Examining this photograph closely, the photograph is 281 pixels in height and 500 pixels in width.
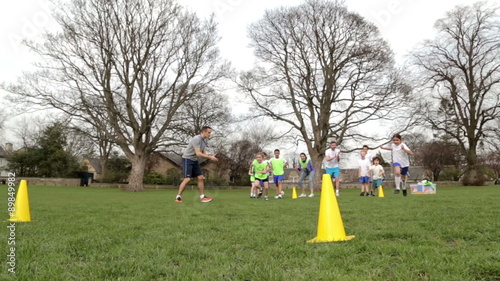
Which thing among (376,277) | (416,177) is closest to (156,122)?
(376,277)

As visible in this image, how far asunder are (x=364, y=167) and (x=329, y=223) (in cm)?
1257

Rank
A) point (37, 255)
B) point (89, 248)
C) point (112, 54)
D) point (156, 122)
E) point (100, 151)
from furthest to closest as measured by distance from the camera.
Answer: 1. point (100, 151)
2. point (156, 122)
3. point (112, 54)
4. point (89, 248)
5. point (37, 255)

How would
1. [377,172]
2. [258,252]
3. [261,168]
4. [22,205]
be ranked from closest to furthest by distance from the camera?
[258,252], [22,205], [261,168], [377,172]

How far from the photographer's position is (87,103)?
83.3 ft

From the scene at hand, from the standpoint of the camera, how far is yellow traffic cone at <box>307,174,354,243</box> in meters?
3.92

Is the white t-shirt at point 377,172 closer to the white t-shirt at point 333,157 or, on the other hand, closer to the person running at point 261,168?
the white t-shirt at point 333,157

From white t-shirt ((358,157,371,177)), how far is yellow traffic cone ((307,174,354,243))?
40.3 ft

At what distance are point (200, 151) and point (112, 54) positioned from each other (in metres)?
20.5

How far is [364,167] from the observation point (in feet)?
52.2

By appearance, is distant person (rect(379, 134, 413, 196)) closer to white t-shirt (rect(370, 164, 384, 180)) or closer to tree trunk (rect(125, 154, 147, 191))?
white t-shirt (rect(370, 164, 384, 180))

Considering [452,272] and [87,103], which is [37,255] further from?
[87,103]

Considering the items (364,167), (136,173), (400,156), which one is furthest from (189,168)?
(136,173)

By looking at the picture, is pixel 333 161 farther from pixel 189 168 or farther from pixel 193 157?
pixel 189 168

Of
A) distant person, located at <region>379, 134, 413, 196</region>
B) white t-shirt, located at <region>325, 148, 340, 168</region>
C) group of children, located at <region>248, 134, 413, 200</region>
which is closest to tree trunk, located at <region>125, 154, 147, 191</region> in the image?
group of children, located at <region>248, 134, 413, 200</region>
